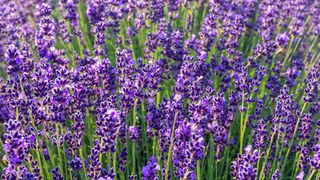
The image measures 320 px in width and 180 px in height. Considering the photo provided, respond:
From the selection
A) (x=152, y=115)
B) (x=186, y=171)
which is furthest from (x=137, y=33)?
(x=186, y=171)

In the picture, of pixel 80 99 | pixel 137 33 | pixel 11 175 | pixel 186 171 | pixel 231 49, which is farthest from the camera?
pixel 137 33

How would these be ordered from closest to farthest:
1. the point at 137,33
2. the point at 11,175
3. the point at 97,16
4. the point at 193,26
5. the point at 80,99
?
the point at 11,175 → the point at 80,99 → the point at 97,16 → the point at 137,33 → the point at 193,26

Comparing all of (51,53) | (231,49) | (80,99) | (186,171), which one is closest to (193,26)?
(231,49)

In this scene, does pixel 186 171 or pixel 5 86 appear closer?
pixel 186 171

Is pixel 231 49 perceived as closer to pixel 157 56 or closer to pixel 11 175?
pixel 157 56

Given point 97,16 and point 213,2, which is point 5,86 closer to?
point 97,16

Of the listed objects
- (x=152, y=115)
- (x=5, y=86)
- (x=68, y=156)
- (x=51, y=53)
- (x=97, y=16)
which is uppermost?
(x=97, y=16)

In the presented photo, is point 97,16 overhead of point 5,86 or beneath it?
overhead
